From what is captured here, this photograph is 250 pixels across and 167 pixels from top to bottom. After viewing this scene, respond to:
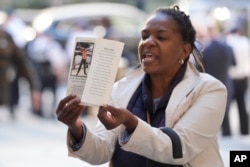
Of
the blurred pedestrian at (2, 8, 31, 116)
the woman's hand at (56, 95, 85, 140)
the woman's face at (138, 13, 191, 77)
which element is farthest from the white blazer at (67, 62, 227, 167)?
the blurred pedestrian at (2, 8, 31, 116)

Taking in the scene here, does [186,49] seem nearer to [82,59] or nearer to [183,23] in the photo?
[183,23]

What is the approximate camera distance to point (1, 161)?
32.8 feet

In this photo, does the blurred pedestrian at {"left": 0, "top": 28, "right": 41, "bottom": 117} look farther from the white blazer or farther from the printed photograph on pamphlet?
the printed photograph on pamphlet

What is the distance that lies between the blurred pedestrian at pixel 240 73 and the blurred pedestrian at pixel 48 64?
4.15 meters

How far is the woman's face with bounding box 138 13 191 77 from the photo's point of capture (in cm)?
360

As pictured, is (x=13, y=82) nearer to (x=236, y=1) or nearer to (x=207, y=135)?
(x=236, y=1)

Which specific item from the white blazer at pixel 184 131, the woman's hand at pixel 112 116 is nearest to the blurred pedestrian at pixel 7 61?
the white blazer at pixel 184 131

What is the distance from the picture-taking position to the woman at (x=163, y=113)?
348 cm

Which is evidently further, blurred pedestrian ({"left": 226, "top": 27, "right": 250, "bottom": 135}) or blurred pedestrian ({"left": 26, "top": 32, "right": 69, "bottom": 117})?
blurred pedestrian ({"left": 26, "top": 32, "right": 69, "bottom": 117})

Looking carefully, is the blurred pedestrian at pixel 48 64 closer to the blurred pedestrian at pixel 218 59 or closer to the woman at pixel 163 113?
the blurred pedestrian at pixel 218 59

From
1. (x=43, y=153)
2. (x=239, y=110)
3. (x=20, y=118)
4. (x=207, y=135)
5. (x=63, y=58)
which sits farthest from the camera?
(x=63, y=58)

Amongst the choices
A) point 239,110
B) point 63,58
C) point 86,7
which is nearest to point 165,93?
point 239,110

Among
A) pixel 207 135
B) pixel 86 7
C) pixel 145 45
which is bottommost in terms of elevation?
pixel 207 135

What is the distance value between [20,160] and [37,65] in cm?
628
